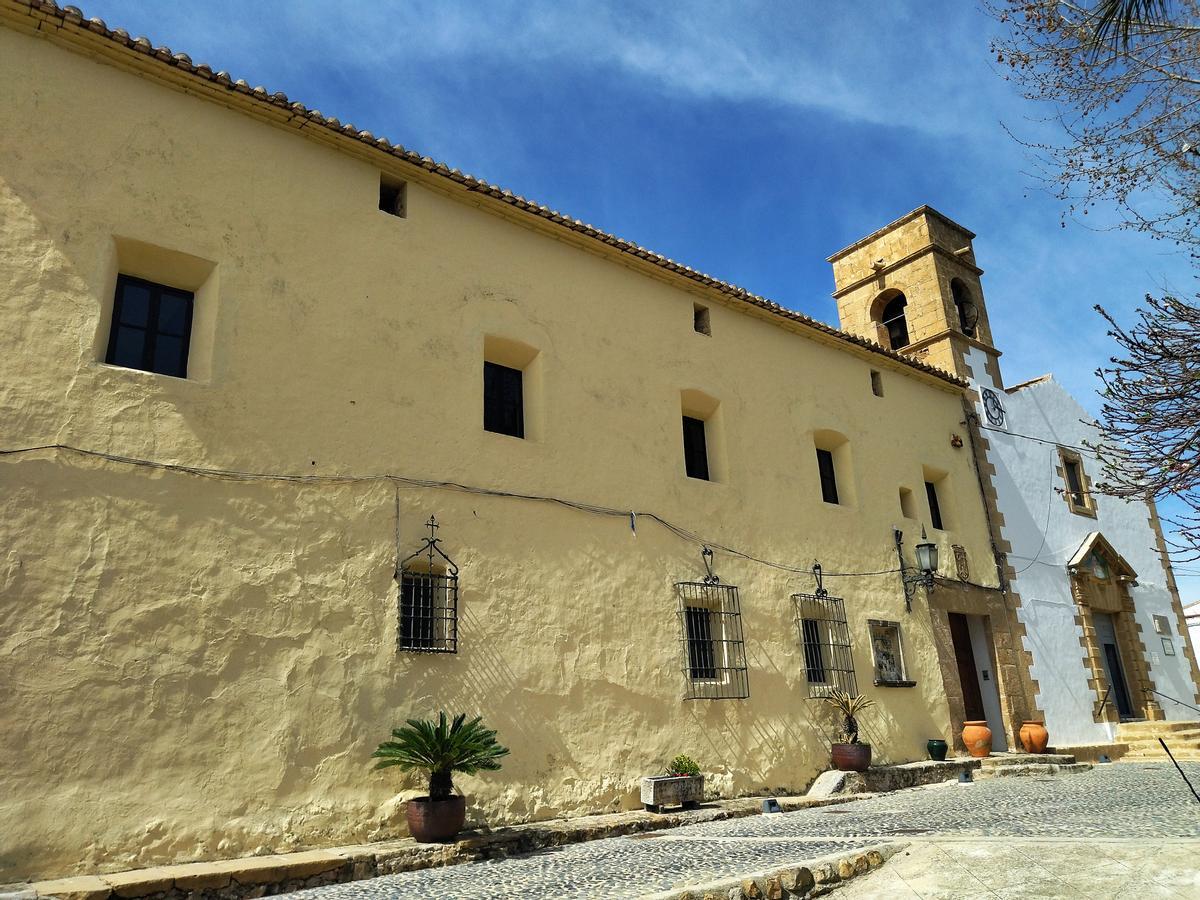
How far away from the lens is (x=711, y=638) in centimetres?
1058

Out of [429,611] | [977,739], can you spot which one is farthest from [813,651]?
[429,611]

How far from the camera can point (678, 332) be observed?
11.7 meters

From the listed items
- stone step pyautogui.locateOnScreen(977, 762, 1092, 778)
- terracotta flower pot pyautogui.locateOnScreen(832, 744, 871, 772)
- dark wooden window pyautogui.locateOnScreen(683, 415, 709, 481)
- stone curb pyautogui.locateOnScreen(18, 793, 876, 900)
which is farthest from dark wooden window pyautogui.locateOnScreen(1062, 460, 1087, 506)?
stone curb pyautogui.locateOnScreen(18, 793, 876, 900)

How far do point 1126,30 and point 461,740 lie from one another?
725 centimetres

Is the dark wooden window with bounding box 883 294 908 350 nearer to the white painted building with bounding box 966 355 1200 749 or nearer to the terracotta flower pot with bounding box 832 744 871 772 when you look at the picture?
the white painted building with bounding box 966 355 1200 749

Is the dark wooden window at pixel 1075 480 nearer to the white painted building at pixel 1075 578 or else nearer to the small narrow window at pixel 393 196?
the white painted building at pixel 1075 578

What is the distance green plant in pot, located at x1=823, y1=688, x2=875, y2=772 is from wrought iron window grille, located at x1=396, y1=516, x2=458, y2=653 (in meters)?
5.55

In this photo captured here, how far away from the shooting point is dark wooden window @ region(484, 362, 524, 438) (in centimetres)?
968

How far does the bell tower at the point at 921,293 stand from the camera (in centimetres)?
1717

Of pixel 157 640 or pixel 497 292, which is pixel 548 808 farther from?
pixel 497 292

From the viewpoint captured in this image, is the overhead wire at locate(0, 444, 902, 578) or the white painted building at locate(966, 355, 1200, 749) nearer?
the overhead wire at locate(0, 444, 902, 578)

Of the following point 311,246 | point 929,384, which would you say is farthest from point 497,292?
point 929,384

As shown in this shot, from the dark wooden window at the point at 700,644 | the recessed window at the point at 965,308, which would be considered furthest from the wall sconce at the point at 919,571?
the recessed window at the point at 965,308

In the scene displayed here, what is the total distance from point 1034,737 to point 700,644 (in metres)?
6.82
